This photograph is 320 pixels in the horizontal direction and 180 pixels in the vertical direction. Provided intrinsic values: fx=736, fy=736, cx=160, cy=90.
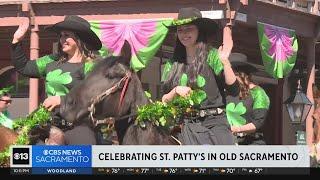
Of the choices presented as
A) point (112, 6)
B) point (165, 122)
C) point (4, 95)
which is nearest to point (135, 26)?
point (112, 6)

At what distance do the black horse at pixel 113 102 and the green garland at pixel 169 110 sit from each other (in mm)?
58

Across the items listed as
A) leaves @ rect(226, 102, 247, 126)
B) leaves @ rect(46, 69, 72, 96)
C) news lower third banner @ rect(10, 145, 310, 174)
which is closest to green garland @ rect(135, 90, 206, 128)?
news lower third banner @ rect(10, 145, 310, 174)

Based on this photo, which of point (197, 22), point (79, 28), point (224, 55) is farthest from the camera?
point (79, 28)

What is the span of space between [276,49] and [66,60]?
28.0ft

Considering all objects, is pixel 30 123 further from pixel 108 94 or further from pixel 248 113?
pixel 248 113

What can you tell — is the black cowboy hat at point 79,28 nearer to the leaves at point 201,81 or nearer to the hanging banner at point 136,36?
the leaves at point 201,81

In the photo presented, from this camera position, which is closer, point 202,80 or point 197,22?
point 202,80

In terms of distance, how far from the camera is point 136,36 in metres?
12.8

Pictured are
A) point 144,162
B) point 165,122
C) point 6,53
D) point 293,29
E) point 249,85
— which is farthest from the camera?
point 6,53

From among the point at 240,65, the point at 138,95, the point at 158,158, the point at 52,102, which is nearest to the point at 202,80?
the point at 138,95

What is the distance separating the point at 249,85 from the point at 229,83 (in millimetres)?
2342

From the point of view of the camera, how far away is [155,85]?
14.7 m

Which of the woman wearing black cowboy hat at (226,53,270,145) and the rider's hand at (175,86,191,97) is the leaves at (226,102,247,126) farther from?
the rider's hand at (175,86,191,97)

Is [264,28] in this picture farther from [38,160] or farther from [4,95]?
[38,160]
